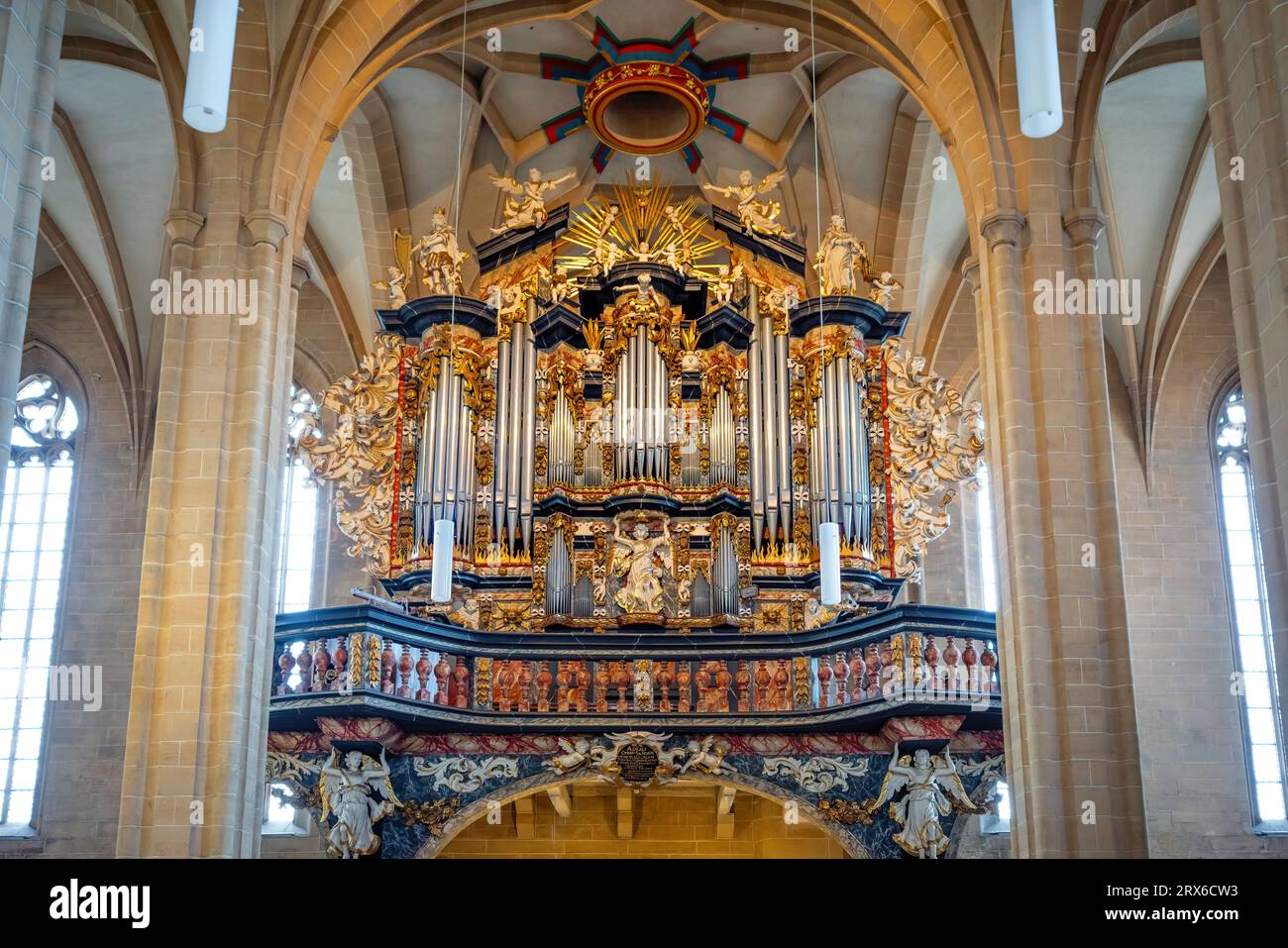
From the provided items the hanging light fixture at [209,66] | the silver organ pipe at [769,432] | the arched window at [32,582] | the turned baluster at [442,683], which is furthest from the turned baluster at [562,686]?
the hanging light fixture at [209,66]

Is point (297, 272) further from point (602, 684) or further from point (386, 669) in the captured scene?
point (602, 684)

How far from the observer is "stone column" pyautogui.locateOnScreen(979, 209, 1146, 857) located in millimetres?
13922

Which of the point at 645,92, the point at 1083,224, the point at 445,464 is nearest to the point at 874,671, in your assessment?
the point at 1083,224

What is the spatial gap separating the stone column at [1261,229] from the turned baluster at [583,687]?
916cm

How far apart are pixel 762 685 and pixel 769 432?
3.81 metres

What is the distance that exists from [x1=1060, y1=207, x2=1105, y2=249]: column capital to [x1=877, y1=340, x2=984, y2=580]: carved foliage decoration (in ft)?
15.4

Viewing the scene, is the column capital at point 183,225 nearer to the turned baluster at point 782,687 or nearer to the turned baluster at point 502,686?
the turned baluster at point 502,686

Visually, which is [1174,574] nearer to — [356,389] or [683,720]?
[683,720]

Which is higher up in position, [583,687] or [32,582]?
[32,582]

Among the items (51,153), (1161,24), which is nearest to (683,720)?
(1161,24)

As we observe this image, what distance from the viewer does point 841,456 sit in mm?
20234

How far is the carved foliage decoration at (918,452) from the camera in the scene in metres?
20.3

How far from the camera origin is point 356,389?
20.9 metres

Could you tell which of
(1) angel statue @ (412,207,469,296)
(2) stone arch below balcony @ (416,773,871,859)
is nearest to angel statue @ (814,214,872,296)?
(1) angel statue @ (412,207,469,296)
